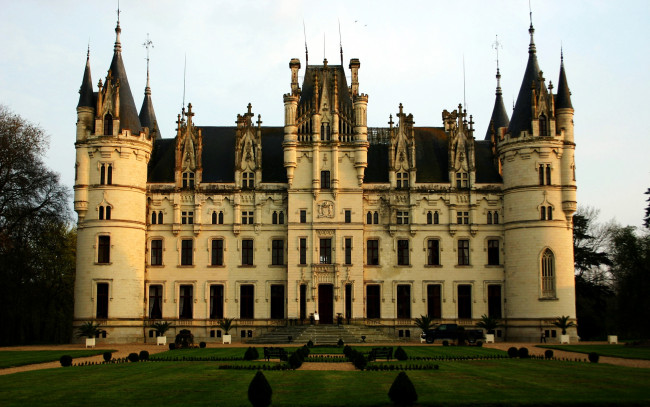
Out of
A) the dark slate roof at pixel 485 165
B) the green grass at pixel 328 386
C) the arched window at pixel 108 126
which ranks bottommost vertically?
the green grass at pixel 328 386

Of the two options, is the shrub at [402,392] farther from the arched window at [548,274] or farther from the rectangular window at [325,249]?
the arched window at [548,274]

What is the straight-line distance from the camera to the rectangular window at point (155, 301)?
66625mm

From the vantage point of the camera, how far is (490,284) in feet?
221

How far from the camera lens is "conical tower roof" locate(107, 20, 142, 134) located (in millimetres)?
65625

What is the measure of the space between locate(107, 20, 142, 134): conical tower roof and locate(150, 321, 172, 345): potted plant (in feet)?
51.7

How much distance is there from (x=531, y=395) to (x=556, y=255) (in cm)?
3950

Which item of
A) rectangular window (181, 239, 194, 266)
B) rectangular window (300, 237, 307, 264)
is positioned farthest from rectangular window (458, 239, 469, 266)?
rectangular window (181, 239, 194, 266)

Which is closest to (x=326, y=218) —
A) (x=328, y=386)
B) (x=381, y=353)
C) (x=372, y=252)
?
(x=372, y=252)

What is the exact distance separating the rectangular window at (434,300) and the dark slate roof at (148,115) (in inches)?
1139

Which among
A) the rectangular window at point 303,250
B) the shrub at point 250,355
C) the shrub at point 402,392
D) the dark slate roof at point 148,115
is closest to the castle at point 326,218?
the rectangular window at point 303,250

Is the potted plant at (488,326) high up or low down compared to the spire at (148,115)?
down

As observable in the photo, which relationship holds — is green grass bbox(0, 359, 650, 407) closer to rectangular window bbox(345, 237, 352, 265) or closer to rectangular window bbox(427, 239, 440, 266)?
rectangular window bbox(345, 237, 352, 265)

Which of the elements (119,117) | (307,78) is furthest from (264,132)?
(119,117)

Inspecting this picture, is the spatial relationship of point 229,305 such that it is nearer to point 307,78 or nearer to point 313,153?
point 313,153
